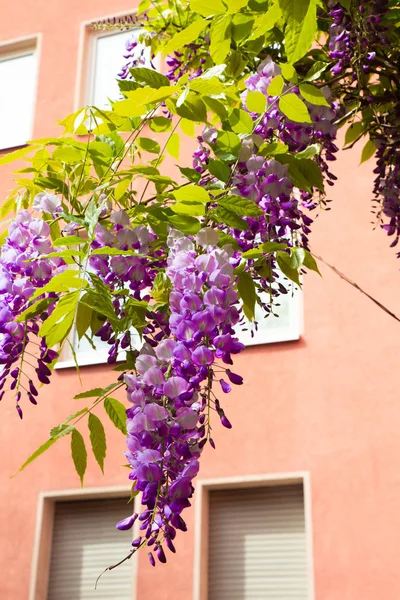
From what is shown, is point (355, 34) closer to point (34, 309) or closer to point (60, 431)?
point (34, 309)

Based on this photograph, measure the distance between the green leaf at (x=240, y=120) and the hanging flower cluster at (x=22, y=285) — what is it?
41cm

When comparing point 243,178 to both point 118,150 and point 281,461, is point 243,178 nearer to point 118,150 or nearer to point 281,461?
point 118,150

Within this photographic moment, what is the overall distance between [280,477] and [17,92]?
5.20 metres

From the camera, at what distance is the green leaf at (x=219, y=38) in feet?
6.51

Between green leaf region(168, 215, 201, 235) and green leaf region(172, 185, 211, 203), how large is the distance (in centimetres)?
4

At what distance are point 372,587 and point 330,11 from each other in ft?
17.7

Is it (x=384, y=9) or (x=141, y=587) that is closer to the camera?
(x=384, y=9)

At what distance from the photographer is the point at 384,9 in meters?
2.42

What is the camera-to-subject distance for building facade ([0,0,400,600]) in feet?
23.9

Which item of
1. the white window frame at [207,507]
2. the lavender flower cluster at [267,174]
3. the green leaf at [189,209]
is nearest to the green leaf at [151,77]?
the lavender flower cluster at [267,174]

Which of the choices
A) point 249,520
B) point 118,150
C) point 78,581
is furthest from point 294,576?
point 118,150

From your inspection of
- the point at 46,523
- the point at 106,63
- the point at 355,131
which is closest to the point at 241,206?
the point at 355,131

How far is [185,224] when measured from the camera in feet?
6.02

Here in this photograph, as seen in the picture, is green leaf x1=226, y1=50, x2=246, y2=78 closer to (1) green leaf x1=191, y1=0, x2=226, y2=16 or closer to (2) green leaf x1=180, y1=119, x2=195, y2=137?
(2) green leaf x1=180, y1=119, x2=195, y2=137
